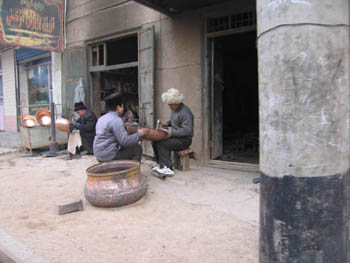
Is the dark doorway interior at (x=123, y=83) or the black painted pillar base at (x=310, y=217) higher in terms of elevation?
the dark doorway interior at (x=123, y=83)

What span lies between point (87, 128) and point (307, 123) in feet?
19.6

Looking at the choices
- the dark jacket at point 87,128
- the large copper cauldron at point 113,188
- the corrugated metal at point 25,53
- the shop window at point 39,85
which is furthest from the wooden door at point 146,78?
the corrugated metal at point 25,53

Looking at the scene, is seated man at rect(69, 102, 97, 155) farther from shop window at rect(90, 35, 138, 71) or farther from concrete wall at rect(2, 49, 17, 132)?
concrete wall at rect(2, 49, 17, 132)

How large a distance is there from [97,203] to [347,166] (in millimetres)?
2792

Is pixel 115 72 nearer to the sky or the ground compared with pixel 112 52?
nearer to the ground

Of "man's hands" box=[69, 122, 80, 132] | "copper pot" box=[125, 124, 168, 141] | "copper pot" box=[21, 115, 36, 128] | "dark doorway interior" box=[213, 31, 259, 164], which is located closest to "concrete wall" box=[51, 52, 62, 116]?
"copper pot" box=[21, 115, 36, 128]

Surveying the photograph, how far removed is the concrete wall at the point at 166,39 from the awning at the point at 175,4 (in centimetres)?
19

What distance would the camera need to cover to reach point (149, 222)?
3086 mm

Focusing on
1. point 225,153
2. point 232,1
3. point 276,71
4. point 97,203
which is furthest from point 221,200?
A: point 232,1

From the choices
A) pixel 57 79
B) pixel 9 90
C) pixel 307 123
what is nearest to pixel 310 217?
pixel 307 123

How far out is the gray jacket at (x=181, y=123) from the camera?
479 cm

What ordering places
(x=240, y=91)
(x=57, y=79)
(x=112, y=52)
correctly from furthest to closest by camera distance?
(x=240, y=91) < (x=57, y=79) < (x=112, y=52)

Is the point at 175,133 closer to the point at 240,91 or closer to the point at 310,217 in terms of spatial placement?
the point at 310,217

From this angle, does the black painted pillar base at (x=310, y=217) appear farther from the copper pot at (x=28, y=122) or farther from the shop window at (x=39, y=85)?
the shop window at (x=39, y=85)
